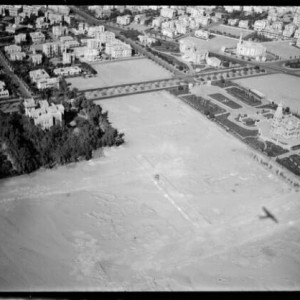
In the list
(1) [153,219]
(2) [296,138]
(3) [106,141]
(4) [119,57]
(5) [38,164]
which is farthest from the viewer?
(4) [119,57]

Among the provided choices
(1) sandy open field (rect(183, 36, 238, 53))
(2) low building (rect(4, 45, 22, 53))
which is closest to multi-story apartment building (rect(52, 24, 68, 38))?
(2) low building (rect(4, 45, 22, 53))

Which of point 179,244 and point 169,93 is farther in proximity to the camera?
point 169,93

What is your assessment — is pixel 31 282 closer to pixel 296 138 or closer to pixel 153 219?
pixel 153 219

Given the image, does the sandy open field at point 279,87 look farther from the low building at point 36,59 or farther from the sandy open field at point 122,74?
the low building at point 36,59

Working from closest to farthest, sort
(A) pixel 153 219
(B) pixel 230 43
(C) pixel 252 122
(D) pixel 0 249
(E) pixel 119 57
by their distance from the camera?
(D) pixel 0 249 < (A) pixel 153 219 < (C) pixel 252 122 < (E) pixel 119 57 < (B) pixel 230 43

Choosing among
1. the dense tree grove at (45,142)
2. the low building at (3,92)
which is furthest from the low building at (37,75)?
the dense tree grove at (45,142)

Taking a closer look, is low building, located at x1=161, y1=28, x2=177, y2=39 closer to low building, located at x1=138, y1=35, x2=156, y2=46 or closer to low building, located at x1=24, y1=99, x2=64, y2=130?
low building, located at x1=138, y1=35, x2=156, y2=46

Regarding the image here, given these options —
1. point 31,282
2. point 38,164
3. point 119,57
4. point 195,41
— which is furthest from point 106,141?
point 195,41
